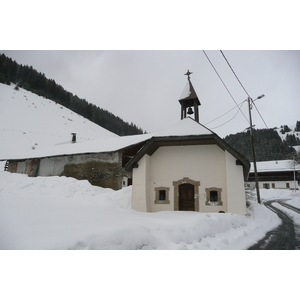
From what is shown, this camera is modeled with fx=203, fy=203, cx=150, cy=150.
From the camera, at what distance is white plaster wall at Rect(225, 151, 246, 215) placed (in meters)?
9.21

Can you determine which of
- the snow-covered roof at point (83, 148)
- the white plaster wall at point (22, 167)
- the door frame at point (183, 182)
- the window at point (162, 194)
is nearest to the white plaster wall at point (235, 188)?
the door frame at point (183, 182)

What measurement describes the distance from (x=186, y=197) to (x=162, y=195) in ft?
4.10

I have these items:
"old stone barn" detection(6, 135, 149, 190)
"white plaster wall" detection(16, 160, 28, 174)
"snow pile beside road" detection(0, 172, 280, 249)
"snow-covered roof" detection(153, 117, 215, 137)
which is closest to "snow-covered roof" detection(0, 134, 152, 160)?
"old stone barn" detection(6, 135, 149, 190)

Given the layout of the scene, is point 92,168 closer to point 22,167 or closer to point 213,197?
point 22,167

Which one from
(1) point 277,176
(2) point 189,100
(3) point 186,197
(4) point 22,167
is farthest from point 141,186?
(1) point 277,176

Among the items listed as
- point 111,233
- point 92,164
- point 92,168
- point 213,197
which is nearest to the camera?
point 111,233

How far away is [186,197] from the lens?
10.4 meters

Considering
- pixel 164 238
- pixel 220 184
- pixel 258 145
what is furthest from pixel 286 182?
pixel 164 238

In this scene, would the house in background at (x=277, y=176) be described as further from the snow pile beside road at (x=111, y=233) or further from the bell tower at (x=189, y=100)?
the snow pile beside road at (x=111, y=233)

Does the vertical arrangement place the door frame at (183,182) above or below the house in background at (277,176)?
below

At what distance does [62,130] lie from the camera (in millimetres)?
24141

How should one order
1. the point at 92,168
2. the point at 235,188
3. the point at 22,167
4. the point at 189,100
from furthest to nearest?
the point at 22,167 < the point at 92,168 < the point at 189,100 < the point at 235,188

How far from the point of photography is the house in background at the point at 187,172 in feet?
31.2

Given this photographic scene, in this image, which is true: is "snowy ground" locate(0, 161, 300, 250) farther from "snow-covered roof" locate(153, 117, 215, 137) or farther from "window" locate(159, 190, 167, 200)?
"snow-covered roof" locate(153, 117, 215, 137)
